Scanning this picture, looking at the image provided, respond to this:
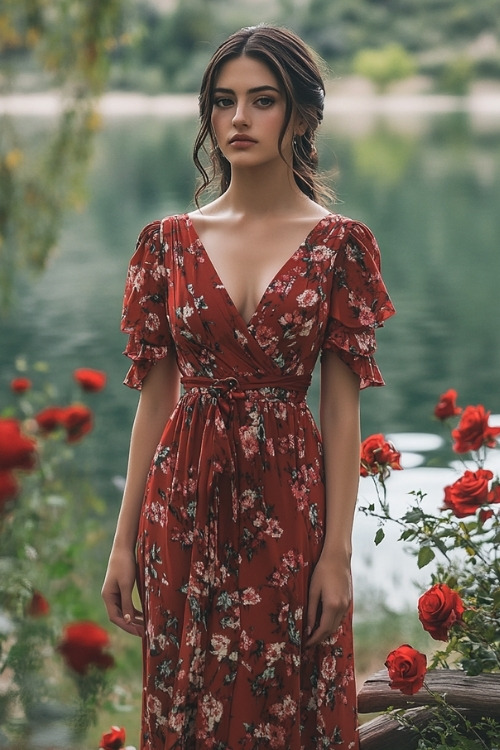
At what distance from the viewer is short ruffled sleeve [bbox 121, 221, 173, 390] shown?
1649 mm

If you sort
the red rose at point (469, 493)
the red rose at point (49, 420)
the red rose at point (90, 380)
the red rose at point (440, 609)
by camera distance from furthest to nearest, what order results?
the red rose at point (90, 380) < the red rose at point (49, 420) < the red rose at point (469, 493) < the red rose at point (440, 609)

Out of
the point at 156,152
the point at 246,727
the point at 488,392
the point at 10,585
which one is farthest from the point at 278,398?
the point at 156,152

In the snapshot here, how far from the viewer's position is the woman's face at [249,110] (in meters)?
1.57

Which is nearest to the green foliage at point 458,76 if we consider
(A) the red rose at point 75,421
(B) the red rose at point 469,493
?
(A) the red rose at point 75,421

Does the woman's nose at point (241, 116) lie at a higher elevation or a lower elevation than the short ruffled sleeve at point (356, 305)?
higher

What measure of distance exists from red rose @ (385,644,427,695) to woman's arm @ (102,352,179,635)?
40 cm

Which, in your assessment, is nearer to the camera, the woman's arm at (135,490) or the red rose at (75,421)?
the woman's arm at (135,490)

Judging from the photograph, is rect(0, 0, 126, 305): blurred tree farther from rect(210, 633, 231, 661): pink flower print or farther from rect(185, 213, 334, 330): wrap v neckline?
rect(210, 633, 231, 661): pink flower print

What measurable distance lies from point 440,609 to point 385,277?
12.0 m

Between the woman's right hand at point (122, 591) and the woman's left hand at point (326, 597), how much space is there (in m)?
0.25

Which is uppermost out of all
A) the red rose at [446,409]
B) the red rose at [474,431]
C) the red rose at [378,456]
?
the red rose at [446,409]

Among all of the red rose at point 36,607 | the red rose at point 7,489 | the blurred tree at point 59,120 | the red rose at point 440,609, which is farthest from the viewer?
the blurred tree at point 59,120

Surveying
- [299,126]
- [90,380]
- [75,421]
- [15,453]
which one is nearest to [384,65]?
[90,380]

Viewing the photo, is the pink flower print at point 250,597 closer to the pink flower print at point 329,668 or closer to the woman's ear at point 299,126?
the pink flower print at point 329,668
